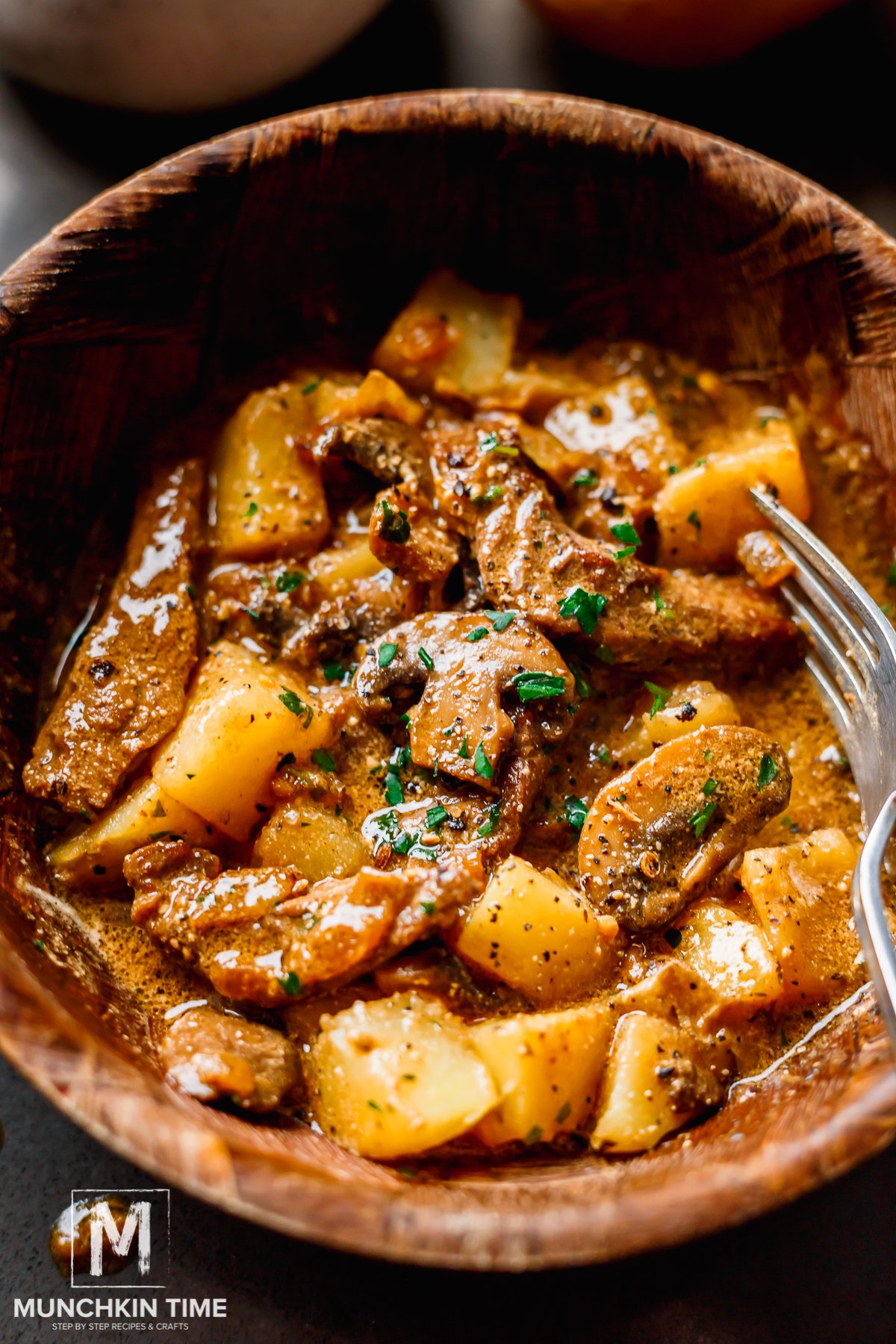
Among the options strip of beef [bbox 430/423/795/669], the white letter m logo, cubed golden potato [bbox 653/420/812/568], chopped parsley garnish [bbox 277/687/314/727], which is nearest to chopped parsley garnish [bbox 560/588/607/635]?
strip of beef [bbox 430/423/795/669]

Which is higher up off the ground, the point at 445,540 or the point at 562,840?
the point at 445,540

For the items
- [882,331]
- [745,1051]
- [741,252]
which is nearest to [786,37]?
[741,252]

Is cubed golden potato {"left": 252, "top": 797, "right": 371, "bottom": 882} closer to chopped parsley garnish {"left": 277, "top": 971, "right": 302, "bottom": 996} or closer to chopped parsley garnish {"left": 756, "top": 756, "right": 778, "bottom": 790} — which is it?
chopped parsley garnish {"left": 277, "top": 971, "right": 302, "bottom": 996}

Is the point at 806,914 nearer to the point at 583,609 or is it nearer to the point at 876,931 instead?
the point at 876,931

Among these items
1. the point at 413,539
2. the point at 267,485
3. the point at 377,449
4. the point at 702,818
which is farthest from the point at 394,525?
the point at 702,818

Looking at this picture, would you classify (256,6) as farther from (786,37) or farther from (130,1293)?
(130,1293)

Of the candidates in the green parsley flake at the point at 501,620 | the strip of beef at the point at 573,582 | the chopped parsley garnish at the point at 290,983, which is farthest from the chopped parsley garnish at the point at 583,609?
the chopped parsley garnish at the point at 290,983
